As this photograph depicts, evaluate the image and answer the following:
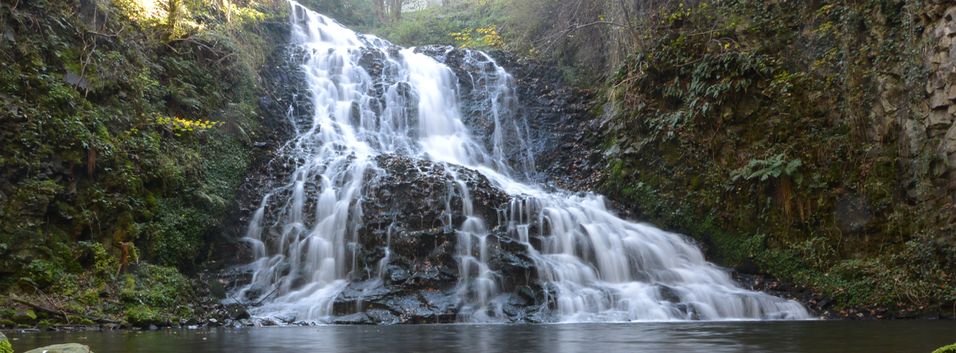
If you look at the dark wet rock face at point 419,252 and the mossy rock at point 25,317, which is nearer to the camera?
the mossy rock at point 25,317

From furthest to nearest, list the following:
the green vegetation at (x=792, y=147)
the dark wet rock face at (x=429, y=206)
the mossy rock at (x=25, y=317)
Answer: the green vegetation at (x=792, y=147) < the dark wet rock face at (x=429, y=206) < the mossy rock at (x=25, y=317)

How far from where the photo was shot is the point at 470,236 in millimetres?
12625

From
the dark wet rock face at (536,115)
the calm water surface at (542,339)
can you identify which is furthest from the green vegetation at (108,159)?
the dark wet rock face at (536,115)

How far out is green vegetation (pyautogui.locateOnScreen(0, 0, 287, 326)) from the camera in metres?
10.4

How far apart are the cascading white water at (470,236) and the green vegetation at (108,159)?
4.58 ft

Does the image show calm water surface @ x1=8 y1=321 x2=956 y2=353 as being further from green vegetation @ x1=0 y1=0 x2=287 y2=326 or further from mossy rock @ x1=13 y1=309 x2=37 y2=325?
green vegetation @ x1=0 y1=0 x2=287 y2=326

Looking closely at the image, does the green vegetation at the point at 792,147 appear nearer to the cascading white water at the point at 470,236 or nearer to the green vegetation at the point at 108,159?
the cascading white water at the point at 470,236

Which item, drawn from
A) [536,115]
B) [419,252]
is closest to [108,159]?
[419,252]

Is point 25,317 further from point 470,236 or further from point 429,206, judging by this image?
point 470,236

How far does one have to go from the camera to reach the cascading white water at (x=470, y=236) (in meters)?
11.2

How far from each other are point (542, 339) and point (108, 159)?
8707 mm

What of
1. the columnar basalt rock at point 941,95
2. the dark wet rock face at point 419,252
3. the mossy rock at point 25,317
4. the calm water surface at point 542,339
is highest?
the columnar basalt rock at point 941,95

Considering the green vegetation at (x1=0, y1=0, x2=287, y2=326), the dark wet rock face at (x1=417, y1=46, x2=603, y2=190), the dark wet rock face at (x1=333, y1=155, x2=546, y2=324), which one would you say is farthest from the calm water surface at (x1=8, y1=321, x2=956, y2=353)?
the dark wet rock face at (x1=417, y1=46, x2=603, y2=190)

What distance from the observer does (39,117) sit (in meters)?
11.2
